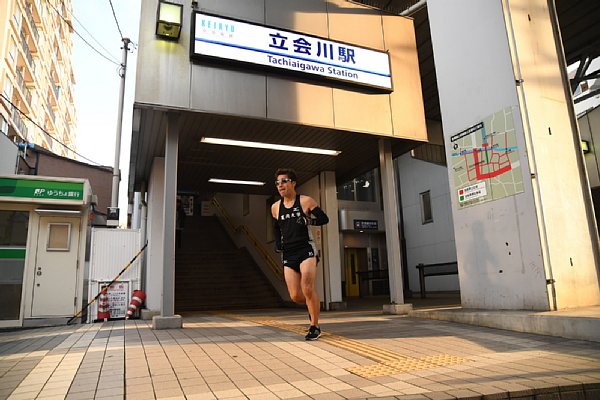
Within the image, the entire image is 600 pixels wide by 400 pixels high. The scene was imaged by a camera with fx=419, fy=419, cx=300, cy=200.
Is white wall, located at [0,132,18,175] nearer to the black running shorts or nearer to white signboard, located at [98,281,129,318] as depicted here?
white signboard, located at [98,281,129,318]

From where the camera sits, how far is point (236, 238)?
17.8 m

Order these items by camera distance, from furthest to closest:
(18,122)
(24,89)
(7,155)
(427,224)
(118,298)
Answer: (24,89)
(18,122)
(427,224)
(7,155)
(118,298)

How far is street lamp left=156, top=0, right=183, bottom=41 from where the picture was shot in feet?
22.5

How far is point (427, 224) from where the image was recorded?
18.8m

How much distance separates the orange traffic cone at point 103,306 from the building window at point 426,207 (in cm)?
1385

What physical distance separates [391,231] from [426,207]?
10.9 m

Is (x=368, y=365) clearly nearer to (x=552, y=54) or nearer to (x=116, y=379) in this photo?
(x=116, y=379)

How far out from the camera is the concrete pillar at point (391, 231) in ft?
28.6

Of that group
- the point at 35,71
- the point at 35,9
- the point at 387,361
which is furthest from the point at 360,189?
the point at 35,9

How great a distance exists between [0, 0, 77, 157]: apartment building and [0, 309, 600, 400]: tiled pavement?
13.3 m

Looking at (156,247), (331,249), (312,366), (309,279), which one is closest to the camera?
(312,366)

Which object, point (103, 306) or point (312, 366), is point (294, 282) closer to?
point (312, 366)

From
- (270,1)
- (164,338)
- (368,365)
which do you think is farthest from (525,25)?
(164,338)

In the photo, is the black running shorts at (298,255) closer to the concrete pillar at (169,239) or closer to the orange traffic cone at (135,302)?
the concrete pillar at (169,239)
